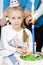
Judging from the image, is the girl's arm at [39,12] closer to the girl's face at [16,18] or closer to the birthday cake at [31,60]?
the girl's face at [16,18]

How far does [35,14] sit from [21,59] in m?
0.33

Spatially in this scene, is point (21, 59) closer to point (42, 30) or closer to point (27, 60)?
point (27, 60)

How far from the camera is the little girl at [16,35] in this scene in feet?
3.86

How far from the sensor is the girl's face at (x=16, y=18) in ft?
3.90

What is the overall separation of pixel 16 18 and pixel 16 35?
12 centimetres

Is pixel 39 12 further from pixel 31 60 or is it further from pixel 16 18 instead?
pixel 31 60

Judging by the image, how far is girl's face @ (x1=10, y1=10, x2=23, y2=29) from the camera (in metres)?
1.19

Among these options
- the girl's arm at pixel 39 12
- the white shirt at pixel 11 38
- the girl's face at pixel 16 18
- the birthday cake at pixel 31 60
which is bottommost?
the birthday cake at pixel 31 60

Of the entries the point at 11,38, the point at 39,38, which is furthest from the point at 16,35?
the point at 39,38

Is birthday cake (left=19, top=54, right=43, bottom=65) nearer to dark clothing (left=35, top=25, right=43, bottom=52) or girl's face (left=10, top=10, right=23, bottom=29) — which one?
dark clothing (left=35, top=25, right=43, bottom=52)

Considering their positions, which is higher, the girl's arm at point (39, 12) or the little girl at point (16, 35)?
the girl's arm at point (39, 12)

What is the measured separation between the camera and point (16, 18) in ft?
3.91

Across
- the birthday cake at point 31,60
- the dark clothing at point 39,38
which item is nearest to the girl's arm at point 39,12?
the dark clothing at point 39,38

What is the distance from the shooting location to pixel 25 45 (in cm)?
118
